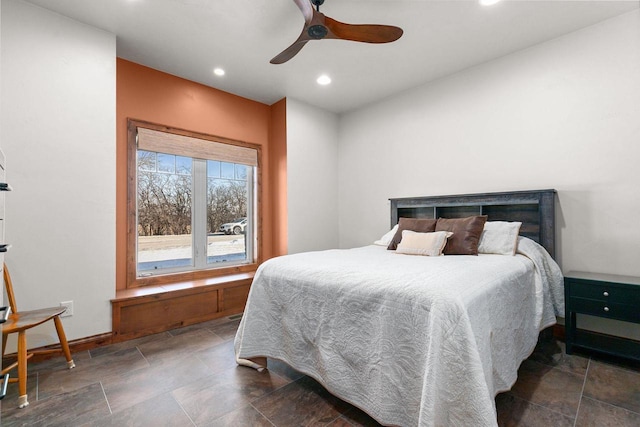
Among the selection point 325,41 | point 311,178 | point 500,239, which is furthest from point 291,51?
point 500,239

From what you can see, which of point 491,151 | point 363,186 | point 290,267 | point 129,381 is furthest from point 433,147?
point 129,381

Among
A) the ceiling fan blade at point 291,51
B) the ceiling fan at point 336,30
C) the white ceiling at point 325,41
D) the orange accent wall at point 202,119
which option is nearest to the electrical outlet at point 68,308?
the orange accent wall at point 202,119

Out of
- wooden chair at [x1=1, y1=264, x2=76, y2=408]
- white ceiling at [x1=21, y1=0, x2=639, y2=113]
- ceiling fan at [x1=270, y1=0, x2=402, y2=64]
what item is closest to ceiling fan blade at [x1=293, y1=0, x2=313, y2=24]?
ceiling fan at [x1=270, y1=0, x2=402, y2=64]

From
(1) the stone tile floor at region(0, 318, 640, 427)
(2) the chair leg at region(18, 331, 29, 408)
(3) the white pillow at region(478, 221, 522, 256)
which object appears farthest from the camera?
(3) the white pillow at region(478, 221, 522, 256)

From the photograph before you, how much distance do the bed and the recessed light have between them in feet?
7.58

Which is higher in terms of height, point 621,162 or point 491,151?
point 491,151

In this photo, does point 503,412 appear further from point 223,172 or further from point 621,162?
point 223,172

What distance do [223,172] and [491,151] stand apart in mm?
3233

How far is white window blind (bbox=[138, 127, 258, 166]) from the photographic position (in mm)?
3287

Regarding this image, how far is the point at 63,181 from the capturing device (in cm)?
248

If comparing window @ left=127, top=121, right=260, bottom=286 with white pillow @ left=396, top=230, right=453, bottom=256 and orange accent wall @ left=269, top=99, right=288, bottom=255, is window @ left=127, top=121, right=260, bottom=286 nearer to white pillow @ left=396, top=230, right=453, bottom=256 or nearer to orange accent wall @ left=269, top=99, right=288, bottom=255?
orange accent wall @ left=269, top=99, right=288, bottom=255

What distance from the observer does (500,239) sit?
2.61 metres

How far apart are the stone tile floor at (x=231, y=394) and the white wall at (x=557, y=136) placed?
97 cm

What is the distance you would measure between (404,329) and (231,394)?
122 cm
